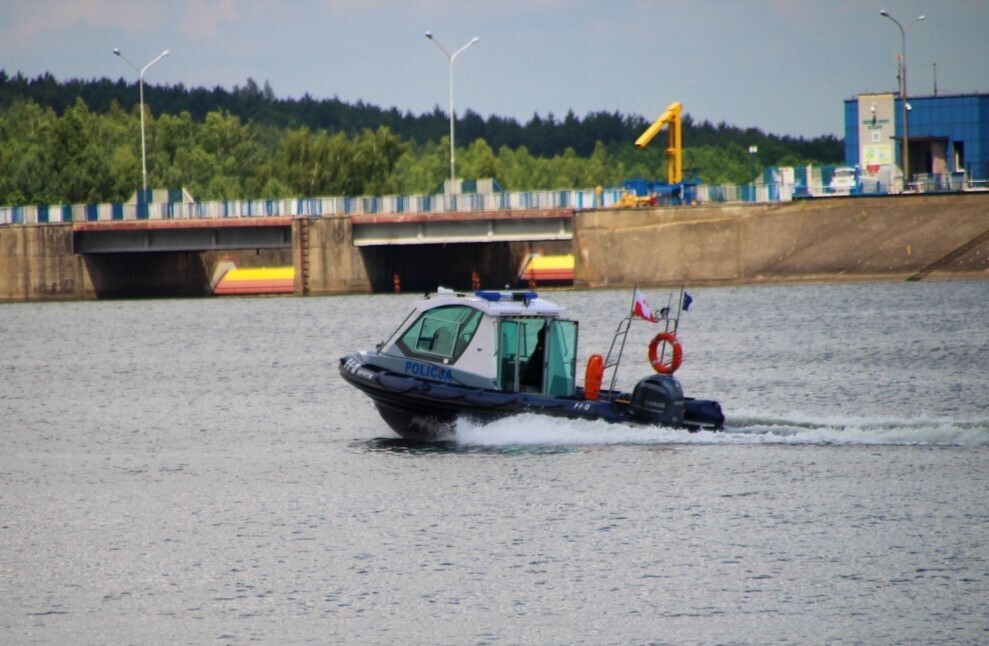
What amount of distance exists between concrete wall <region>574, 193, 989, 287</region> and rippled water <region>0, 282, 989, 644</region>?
139ft

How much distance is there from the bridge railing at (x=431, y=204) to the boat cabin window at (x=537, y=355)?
209 ft

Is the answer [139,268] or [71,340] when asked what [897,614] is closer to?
[71,340]

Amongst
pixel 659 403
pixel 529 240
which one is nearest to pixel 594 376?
pixel 659 403

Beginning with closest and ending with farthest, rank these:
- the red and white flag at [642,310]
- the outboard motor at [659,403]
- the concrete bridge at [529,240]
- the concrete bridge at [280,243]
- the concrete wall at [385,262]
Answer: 1. the red and white flag at [642,310]
2. the outboard motor at [659,403]
3. the concrete bridge at [529,240]
4. the concrete bridge at [280,243]
5. the concrete wall at [385,262]

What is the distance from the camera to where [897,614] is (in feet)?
61.1

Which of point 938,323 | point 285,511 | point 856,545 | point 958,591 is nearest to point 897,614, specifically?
point 958,591

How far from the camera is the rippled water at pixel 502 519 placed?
18797mm

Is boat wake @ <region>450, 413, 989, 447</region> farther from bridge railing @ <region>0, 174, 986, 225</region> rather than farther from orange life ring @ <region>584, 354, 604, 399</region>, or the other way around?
bridge railing @ <region>0, 174, 986, 225</region>

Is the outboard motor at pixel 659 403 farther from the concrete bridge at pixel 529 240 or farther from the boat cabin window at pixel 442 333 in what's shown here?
the concrete bridge at pixel 529 240

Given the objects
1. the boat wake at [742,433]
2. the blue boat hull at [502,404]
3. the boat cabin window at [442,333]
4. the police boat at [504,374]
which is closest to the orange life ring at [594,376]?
the police boat at [504,374]

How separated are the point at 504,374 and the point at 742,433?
4949 mm

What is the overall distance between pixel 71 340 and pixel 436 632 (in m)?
56.0

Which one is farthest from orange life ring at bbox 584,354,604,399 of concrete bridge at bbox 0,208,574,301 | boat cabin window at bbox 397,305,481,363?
concrete bridge at bbox 0,208,574,301

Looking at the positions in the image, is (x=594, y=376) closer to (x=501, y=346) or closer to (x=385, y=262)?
(x=501, y=346)
